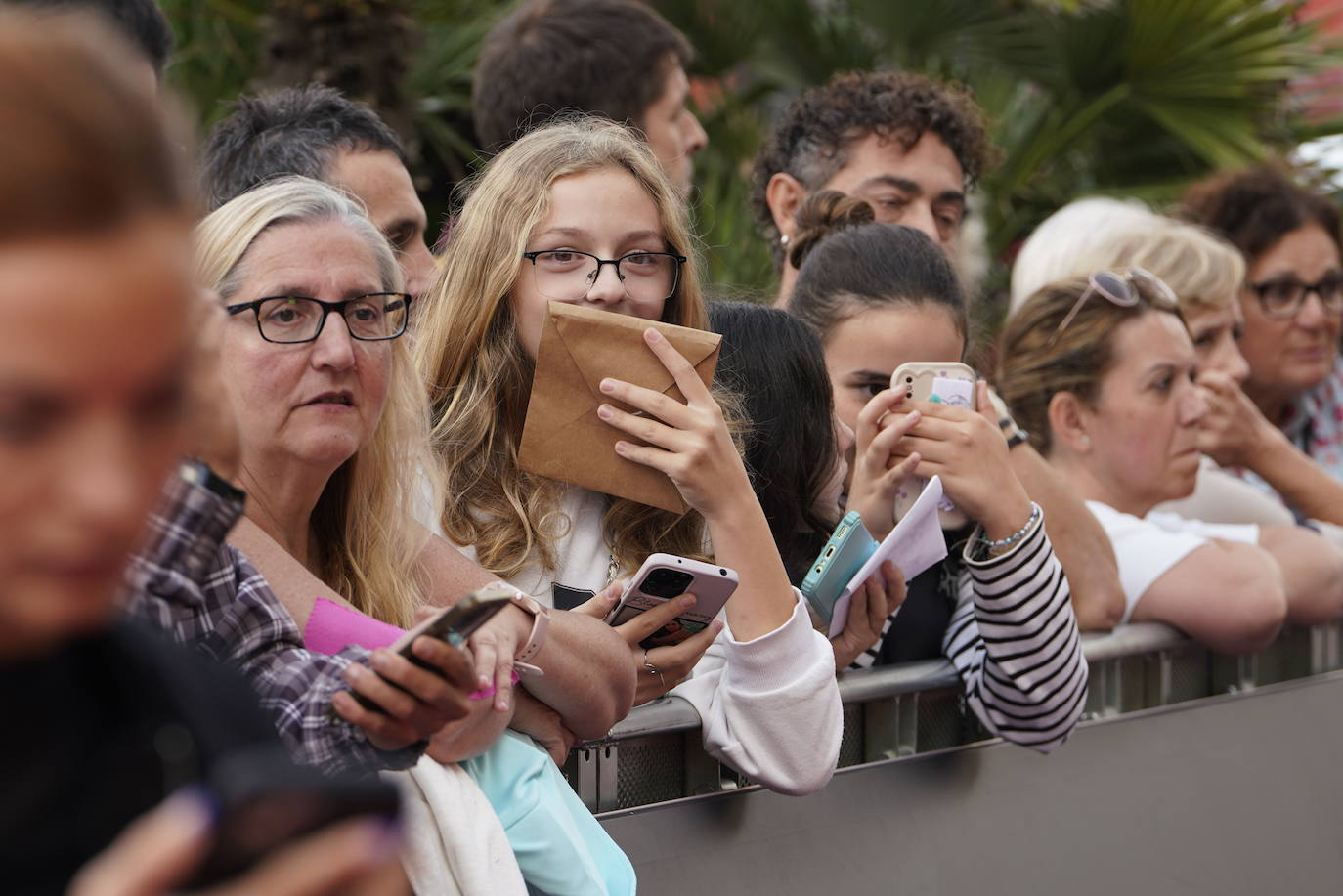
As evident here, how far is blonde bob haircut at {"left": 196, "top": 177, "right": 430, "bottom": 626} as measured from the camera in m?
2.04

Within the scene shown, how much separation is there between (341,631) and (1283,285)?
3.94m

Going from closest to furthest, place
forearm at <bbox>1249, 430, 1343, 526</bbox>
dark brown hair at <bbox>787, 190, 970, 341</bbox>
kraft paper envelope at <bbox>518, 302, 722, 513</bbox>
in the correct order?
1. kraft paper envelope at <bbox>518, 302, 722, 513</bbox>
2. dark brown hair at <bbox>787, 190, 970, 341</bbox>
3. forearm at <bbox>1249, 430, 1343, 526</bbox>

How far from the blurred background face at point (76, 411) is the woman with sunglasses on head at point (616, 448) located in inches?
59.6

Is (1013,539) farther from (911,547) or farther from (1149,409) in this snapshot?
(1149,409)

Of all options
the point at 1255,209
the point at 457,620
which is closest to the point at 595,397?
the point at 457,620

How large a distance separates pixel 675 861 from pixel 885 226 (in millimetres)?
1475

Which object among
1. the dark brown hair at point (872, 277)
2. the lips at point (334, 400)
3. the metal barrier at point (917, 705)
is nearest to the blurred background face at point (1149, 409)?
the metal barrier at point (917, 705)

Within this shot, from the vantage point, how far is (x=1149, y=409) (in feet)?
12.1

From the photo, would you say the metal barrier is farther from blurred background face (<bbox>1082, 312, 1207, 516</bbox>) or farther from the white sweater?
blurred background face (<bbox>1082, 312, 1207, 516</bbox>)

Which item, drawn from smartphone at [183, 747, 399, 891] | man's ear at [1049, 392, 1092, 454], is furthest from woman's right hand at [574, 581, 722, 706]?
man's ear at [1049, 392, 1092, 454]

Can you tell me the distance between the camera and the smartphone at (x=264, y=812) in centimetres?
62

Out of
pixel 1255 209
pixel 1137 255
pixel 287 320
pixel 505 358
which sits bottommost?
pixel 287 320

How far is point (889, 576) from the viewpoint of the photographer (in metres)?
2.60

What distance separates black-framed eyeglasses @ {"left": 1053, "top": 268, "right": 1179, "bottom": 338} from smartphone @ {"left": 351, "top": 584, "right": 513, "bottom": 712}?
8.67ft
